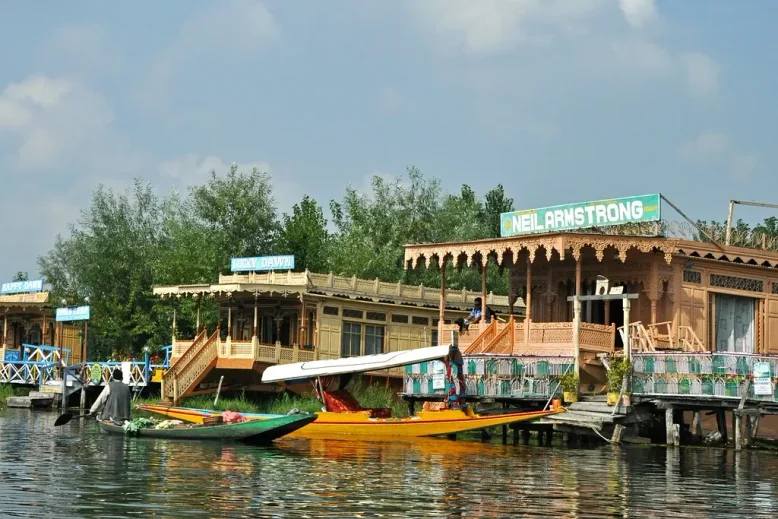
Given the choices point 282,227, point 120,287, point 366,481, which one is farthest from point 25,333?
point 366,481

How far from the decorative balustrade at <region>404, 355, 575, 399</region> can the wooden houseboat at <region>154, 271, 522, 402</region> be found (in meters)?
12.9

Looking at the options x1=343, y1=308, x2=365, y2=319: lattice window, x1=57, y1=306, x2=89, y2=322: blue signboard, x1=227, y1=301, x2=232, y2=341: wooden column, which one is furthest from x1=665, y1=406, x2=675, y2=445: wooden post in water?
x1=57, y1=306, x2=89, y2=322: blue signboard

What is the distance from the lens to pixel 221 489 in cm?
1850

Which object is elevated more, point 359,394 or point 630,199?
point 630,199

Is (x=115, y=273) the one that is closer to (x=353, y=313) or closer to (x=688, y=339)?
(x=353, y=313)

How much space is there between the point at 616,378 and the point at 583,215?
18.4ft

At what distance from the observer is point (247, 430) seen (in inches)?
1064

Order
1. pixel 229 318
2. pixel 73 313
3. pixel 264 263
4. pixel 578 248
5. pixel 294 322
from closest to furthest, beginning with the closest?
pixel 578 248 → pixel 229 318 → pixel 294 322 → pixel 264 263 → pixel 73 313

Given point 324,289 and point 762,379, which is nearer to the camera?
point 762,379

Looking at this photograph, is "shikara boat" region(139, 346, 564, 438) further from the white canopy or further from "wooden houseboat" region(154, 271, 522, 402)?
"wooden houseboat" region(154, 271, 522, 402)

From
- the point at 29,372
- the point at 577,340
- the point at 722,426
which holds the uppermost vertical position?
the point at 577,340

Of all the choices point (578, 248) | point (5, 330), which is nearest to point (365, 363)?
point (578, 248)

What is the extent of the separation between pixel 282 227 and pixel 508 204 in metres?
19.5

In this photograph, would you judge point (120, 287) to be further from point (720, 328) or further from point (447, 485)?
point (447, 485)
